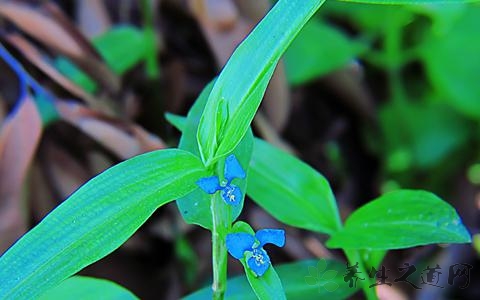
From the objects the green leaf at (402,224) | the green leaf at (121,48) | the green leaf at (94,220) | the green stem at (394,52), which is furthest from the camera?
the green stem at (394,52)

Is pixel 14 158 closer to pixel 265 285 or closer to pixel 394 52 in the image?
pixel 265 285

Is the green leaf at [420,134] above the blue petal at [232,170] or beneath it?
beneath

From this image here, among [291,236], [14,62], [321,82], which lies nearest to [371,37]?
[321,82]

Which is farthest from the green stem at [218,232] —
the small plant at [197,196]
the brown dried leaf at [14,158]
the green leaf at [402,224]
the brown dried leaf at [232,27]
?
the brown dried leaf at [232,27]

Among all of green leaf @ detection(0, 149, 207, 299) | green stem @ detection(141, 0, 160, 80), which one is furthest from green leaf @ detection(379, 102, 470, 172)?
green leaf @ detection(0, 149, 207, 299)

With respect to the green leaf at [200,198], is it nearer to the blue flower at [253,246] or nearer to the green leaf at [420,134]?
the blue flower at [253,246]
